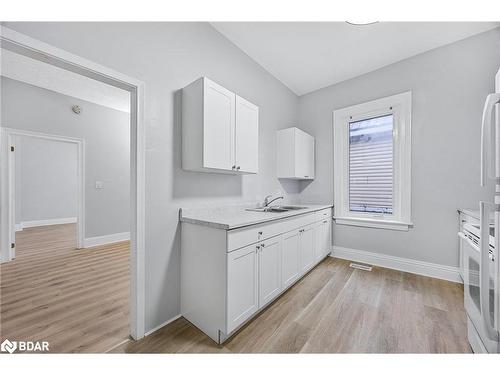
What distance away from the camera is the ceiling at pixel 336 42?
7.09 ft

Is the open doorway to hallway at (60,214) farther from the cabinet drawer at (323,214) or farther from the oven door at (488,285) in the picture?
the cabinet drawer at (323,214)

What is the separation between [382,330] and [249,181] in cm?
188

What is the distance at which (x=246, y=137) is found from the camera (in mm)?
2117

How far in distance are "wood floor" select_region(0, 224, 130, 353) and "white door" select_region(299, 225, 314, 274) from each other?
5.91 feet

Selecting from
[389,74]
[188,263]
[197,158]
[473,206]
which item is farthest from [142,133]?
[473,206]

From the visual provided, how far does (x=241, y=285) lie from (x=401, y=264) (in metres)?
2.42

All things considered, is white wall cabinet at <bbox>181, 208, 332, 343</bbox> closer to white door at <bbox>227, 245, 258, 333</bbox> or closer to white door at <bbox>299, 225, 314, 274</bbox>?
white door at <bbox>227, 245, 258, 333</bbox>

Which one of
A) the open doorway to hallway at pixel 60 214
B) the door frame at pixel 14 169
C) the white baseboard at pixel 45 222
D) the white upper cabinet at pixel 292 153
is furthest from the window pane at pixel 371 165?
the white baseboard at pixel 45 222

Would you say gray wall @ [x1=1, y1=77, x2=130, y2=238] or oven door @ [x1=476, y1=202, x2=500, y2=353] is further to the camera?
gray wall @ [x1=1, y1=77, x2=130, y2=238]

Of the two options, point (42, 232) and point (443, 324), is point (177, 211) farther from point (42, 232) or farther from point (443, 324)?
point (42, 232)

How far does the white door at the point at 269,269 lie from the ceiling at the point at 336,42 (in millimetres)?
2191

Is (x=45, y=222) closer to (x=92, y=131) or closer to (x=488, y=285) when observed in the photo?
(x=92, y=131)

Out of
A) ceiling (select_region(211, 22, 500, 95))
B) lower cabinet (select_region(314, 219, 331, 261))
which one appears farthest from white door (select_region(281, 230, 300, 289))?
ceiling (select_region(211, 22, 500, 95))

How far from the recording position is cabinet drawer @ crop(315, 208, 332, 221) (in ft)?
9.34
